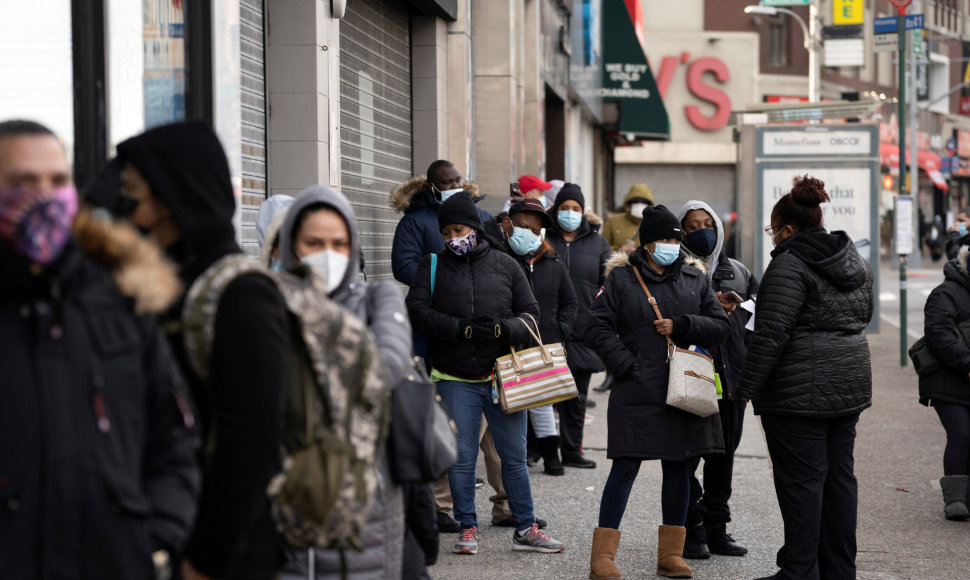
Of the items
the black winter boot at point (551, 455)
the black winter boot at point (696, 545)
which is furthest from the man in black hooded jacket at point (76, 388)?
the black winter boot at point (551, 455)

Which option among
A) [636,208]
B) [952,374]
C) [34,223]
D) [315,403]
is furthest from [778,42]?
[34,223]

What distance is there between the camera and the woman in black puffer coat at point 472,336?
6.49 m

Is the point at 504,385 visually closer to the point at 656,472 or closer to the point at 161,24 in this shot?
the point at 161,24

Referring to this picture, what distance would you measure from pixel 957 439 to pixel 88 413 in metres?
6.48

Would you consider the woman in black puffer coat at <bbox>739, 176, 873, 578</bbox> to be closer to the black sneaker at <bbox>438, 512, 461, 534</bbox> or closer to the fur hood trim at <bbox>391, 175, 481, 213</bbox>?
the black sneaker at <bbox>438, 512, 461, 534</bbox>

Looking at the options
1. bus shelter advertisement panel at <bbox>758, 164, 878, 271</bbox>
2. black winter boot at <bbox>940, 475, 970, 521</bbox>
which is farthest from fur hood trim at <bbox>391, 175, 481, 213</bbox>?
bus shelter advertisement panel at <bbox>758, 164, 878, 271</bbox>

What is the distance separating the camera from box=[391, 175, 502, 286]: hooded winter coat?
313 inches

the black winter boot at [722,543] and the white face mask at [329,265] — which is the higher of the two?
the white face mask at [329,265]

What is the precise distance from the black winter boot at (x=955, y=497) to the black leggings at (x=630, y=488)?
2.24 meters

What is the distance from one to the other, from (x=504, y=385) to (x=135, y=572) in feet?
13.4

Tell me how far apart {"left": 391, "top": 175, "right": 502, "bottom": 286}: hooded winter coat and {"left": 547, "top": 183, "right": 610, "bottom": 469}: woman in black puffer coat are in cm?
162

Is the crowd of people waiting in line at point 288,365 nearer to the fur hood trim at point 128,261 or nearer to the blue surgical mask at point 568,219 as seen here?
the fur hood trim at point 128,261

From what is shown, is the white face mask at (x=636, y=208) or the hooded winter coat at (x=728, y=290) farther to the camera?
the white face mask at (x=636, y=208)

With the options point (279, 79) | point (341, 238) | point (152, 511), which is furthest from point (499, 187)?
point (152, 511)
